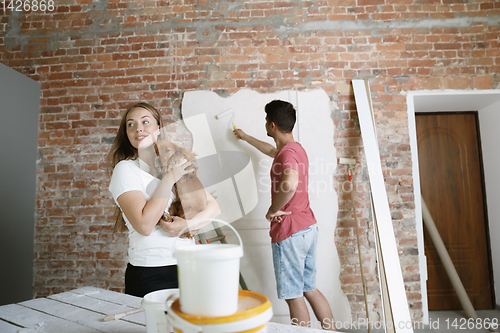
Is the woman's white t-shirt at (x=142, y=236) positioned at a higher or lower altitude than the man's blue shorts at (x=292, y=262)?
higher

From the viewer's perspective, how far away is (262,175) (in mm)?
2719

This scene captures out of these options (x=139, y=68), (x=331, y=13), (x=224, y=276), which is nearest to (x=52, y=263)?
(x=139, y=68)

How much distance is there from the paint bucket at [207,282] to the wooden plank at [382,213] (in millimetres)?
1933

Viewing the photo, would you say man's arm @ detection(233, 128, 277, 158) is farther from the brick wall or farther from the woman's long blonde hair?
the woman's long blonde hair

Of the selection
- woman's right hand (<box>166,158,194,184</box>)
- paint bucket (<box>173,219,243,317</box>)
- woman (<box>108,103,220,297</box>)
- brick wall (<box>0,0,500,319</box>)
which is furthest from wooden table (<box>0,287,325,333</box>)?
brick wall (<box>0,0,500,319</box>)

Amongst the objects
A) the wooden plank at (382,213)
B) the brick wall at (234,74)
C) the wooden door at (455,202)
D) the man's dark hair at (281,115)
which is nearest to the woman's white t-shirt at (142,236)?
the man's dark hair at (281,115)

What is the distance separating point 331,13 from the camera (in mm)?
2846

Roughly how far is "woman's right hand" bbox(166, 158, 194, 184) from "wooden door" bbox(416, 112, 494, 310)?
2742 mm

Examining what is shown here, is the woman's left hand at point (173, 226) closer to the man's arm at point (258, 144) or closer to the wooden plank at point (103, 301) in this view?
the wooden plank at point (103, 301)

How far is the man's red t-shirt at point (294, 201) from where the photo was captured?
2.14 meters

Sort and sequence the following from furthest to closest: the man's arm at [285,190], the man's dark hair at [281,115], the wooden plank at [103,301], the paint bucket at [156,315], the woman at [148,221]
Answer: the man's dark hair at [281,115] < the man's arm at [285,190] < the woman at [148,221] < the wooden plank at [103,301] < the paint bucket at [156,315]

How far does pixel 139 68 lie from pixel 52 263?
199cm

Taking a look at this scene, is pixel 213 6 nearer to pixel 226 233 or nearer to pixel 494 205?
pixel 226 233

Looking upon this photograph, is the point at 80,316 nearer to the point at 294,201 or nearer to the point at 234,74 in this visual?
the point at 294,201
